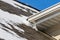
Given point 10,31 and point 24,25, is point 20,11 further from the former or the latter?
point 10,31

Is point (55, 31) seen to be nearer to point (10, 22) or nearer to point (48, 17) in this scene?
point (48, 17)

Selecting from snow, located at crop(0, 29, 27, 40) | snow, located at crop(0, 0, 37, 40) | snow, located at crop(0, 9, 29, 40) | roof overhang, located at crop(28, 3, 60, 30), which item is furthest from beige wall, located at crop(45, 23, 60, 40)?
snow, located at crop(0, 29, 27, 40)

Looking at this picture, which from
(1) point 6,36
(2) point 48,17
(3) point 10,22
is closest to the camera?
(1) point 6,36

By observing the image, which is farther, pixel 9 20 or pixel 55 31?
pixel 55 31

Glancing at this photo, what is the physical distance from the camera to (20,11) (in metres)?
6.41

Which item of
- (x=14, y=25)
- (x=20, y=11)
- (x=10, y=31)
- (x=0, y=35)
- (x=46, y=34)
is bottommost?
(x=0, y=35)

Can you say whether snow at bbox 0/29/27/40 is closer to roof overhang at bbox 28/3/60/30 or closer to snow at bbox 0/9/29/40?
snow at bbox 0/9/29/40

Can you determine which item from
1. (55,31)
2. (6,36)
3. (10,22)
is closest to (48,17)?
(55,31)

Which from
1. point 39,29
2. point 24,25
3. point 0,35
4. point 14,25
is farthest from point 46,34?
point 0,35

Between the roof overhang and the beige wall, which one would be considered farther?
the beige wall

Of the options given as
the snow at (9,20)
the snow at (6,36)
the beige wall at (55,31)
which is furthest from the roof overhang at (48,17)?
the snow at (6,36)

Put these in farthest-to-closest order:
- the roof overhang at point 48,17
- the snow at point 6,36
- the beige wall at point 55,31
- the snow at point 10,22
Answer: the beige wall at point 55,31, the roof overhang at point 48,17, the snow at point 10,22, the snow at point 6,36

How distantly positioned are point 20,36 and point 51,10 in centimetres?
104

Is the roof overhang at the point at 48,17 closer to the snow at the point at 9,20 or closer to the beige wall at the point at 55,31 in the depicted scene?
the beige wall at the point at 55,31
